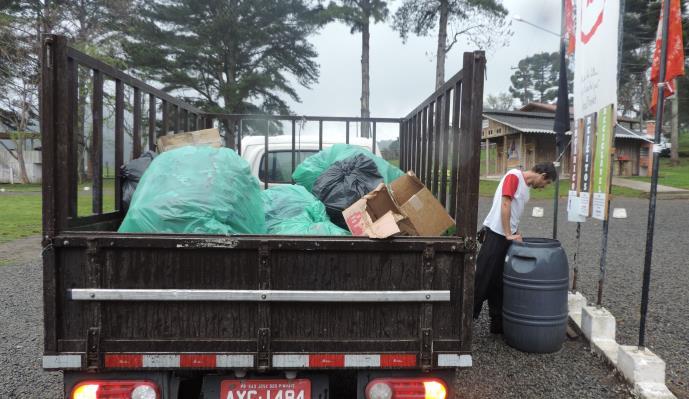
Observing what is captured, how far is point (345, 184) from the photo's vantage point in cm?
315

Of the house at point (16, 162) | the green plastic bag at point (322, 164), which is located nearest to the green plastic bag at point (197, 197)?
the green plastic bag at point (322, 164)

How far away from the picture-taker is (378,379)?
2041 millimetres

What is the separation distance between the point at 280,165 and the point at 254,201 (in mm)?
2807

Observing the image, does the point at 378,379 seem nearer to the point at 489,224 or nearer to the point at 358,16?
the point at 489,224

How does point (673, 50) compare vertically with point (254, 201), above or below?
above

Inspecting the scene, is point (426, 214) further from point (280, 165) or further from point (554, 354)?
point (280, 165)

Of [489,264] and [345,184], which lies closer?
[345,184]

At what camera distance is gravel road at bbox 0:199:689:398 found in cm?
325

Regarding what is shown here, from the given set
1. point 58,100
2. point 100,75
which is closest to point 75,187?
point 58,100

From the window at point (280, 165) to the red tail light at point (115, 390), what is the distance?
3353 mm

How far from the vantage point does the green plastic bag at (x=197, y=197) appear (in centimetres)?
215

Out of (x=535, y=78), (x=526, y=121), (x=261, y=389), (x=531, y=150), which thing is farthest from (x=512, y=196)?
(x=535, y=78)

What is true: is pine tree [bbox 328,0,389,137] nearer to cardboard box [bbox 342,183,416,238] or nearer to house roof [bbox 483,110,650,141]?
house roof [bbox 483,110,650,141]

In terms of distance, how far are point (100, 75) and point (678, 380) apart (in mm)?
4316
